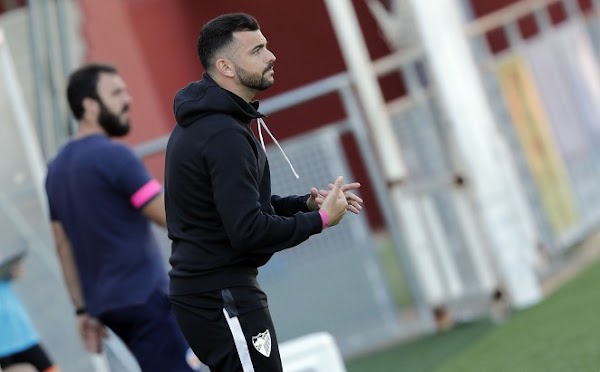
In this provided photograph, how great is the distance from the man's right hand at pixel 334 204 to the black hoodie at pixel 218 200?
1.7 inches

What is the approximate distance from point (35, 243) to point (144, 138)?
3.93 meters

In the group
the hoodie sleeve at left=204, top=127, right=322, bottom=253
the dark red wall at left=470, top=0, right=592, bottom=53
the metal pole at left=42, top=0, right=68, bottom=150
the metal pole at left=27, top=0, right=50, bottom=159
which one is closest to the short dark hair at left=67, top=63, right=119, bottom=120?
the hoodie sleeve at left=204, top=127, right=322, bottom=253

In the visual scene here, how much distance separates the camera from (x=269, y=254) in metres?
4.35

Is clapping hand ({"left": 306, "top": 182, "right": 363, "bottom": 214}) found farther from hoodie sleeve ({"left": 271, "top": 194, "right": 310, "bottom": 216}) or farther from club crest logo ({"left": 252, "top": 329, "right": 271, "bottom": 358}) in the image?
club crest logo ({"left": 252, "top": 329, "right": 271, "bottom": 358})

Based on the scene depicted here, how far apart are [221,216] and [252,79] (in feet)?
1.50

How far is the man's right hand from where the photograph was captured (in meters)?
4.31

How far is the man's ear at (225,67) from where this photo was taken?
436 cm

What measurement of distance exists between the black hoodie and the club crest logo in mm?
164

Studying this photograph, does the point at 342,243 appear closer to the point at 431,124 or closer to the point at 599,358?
the point at 431,124

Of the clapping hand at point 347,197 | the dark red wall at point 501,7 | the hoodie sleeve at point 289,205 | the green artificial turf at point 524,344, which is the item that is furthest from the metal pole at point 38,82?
the dark red wall at point 501,7

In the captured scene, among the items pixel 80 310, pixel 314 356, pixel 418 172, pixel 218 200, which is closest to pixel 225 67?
pixel 218 200

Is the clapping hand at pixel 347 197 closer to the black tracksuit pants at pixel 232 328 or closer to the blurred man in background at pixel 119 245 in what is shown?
the black tracksuit pants at pixel 232 328

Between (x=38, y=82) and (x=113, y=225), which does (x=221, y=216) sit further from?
(x=38, y=82)

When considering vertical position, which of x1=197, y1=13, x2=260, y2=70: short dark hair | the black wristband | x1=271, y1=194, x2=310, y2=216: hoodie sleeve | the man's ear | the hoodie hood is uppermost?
x1=197, y1=13, x2=260, y2=70: short dark hair
